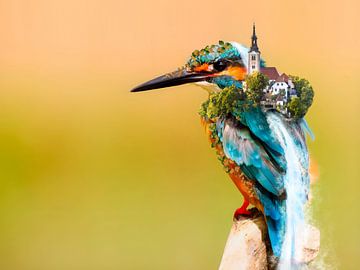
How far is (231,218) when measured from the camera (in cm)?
262

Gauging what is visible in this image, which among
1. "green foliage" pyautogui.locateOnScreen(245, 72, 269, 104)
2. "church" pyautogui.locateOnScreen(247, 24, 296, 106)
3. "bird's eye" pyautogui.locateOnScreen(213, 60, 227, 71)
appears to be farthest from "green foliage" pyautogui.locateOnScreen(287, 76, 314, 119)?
"bird's eye" pyautogui.locateOnScreen(213, 60, 227, 71)

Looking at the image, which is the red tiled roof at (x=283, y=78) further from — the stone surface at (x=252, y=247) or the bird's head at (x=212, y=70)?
the stone surface at (x=252, y=247)

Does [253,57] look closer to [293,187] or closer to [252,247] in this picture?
[293,187]

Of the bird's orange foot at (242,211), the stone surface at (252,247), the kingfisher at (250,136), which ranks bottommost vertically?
the stone surface at (252,247)

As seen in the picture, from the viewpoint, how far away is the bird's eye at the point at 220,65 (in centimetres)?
255

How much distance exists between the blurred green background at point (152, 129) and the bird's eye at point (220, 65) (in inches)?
4.5

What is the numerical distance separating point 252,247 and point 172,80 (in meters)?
0.70

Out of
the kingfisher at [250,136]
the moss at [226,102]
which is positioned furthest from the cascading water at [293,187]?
the moss at [226,102]

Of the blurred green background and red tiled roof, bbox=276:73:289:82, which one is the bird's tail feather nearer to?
the blurred green background

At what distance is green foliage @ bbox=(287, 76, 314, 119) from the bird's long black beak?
0.36 metres

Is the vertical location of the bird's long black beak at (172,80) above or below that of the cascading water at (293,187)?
above

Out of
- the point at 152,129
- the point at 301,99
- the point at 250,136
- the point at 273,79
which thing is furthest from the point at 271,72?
the point at 152,129

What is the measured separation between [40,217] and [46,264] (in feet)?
0.60

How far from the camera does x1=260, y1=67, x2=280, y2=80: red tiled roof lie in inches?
101
